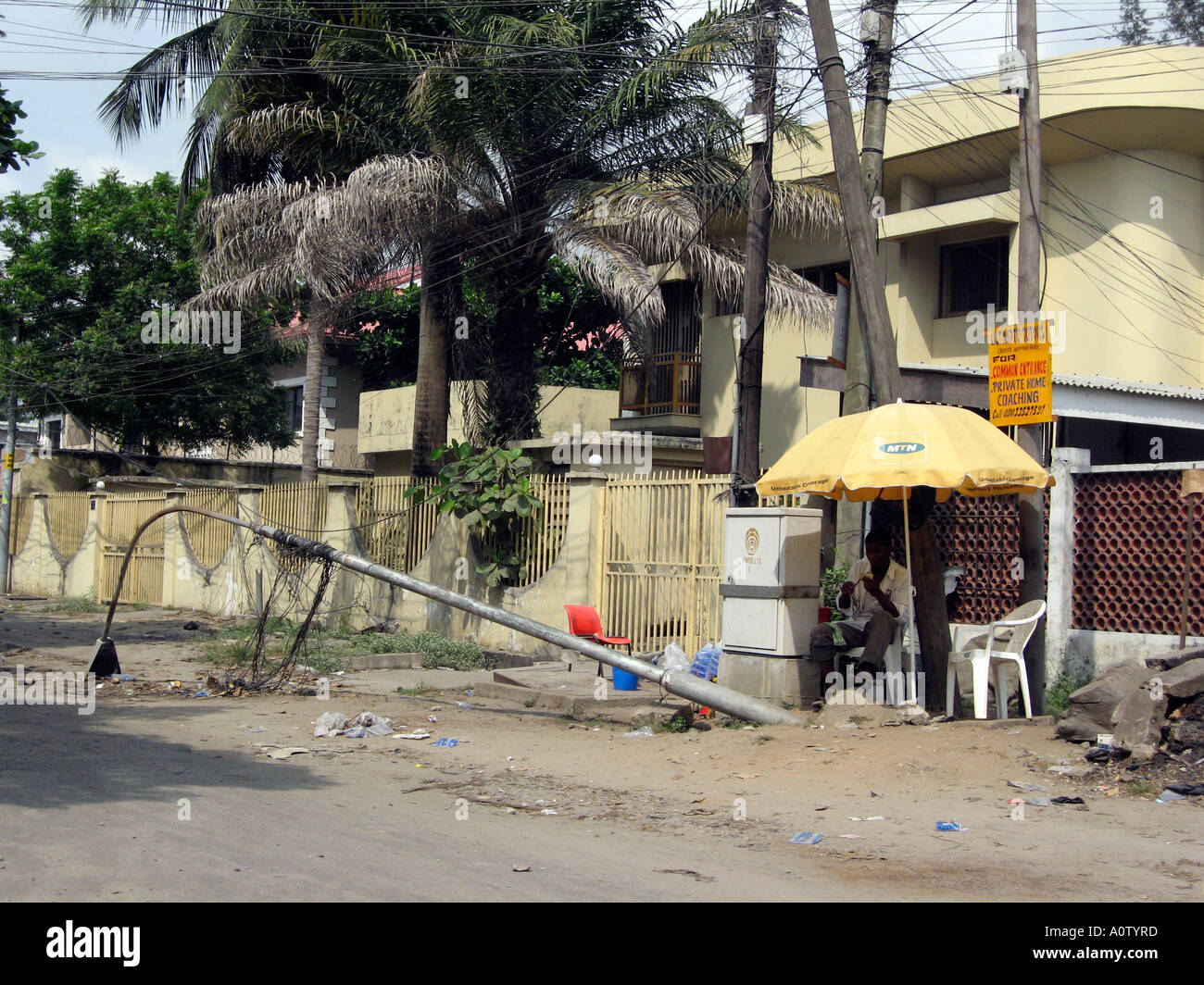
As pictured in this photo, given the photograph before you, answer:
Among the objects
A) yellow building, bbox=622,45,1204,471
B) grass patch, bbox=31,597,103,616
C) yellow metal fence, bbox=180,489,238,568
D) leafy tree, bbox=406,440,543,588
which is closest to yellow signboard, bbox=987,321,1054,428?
yellow building, bbox=622,45,1204,471

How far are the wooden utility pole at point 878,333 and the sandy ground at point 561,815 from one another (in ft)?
3.17

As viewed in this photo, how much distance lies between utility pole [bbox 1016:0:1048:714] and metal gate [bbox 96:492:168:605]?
18564 millimetres

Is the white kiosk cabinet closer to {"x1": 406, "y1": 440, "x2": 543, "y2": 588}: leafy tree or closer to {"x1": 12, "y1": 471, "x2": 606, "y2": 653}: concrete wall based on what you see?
{"x1": 12, "y1": 471, "x2": 606, "y2": 653}: concrete wall

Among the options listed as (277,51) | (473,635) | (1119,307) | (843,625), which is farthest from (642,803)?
(277,51)

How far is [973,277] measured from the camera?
1853 cm

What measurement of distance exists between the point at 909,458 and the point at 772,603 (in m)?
1.95

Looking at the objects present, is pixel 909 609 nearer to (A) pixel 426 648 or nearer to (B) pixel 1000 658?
(B) pixel 1000 658

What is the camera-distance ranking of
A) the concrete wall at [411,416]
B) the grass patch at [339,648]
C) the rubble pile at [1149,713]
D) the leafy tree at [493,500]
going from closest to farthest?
1. the rubble pile at [1149,713]
2. the grass patch at [339,648]
3. the leafy tree at [493,500]
4. the concrete wall at [411,416]

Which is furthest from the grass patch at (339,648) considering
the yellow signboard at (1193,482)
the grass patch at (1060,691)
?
the yellow signboard at (1193,482)

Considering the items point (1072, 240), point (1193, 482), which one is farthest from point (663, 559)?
point (1072, 240)

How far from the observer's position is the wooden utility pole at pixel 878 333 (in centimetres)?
955

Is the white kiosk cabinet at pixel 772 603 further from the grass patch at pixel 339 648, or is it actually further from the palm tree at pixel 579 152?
the palm tree at pixel 579 152

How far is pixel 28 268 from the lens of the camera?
92.3ft

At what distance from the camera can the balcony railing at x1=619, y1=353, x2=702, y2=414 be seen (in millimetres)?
22406
